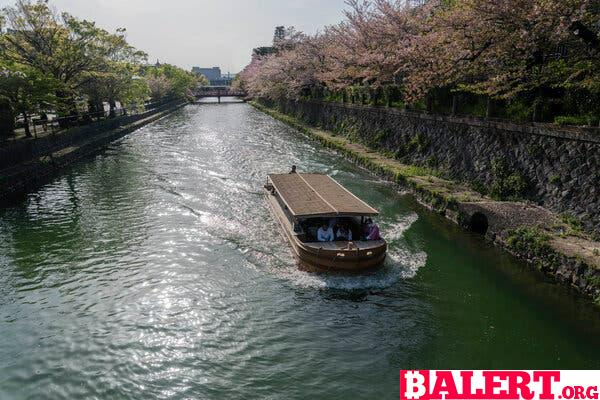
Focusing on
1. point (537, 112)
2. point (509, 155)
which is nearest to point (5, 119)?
point (509, 155)

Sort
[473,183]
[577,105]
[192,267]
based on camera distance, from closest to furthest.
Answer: [192,267], [577,105], [473,183]

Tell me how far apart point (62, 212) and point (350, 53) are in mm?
27643

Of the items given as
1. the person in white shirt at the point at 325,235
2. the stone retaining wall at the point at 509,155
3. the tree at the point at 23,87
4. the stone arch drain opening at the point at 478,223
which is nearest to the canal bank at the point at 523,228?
the stone arch drain opening at the point at 478,223

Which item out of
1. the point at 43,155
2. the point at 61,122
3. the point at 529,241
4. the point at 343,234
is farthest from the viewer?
the point at 61,122

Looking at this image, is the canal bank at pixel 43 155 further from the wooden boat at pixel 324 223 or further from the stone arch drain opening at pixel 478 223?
the stone arch drain opening at pixel 478 223

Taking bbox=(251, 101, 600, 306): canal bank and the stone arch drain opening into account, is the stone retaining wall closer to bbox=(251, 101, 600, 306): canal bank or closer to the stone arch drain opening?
bbox=(251, 101, 600, 306): canal bank

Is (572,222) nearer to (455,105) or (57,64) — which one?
(455,105)

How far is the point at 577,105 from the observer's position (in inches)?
805

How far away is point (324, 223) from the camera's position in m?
18.0

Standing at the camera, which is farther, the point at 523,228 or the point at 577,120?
the point at 577,120

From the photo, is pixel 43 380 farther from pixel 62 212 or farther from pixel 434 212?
pixel 434 212

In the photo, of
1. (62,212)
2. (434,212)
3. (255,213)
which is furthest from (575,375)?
(62,212)

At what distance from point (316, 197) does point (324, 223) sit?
1827mm

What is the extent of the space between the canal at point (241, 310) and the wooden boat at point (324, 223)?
0.64 metres
